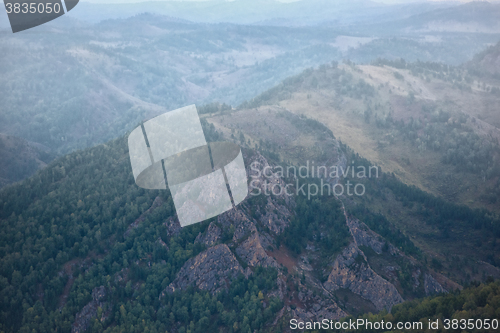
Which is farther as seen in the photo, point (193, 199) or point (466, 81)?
point (466, 81)

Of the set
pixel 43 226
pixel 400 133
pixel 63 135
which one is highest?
pixel 43 226

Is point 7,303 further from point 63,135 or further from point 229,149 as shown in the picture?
point 63,135

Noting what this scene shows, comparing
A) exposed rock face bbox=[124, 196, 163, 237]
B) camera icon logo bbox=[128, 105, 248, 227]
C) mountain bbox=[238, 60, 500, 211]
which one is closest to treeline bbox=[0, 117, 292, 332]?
exposed rock face bbox=[124, 196, 163, 237]

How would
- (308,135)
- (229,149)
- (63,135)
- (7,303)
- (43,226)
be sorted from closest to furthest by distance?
(7,303) < (43,226) < (229,149) < (308,135) < (63,135)

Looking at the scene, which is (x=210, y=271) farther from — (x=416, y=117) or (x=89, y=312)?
(x=416, y=117)

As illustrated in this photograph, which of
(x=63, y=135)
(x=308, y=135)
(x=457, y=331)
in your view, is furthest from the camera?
(x=63, y=135)

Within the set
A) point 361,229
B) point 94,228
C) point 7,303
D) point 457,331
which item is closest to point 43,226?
point 94,228

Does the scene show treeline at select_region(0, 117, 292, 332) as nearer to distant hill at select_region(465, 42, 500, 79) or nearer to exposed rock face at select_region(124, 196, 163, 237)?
exposed rock face at select_region(124, 196, 163, 237)

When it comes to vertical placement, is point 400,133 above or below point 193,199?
below
